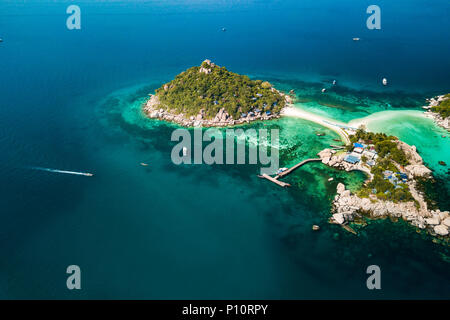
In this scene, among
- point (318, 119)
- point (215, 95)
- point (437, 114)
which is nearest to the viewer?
point (437, 114)

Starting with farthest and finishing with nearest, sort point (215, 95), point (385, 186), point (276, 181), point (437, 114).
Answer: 1. point (215, 95)
2. point (437, 114)
3. point (276, 181)
4. point (385, 186)

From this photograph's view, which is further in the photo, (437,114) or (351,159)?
(437,114)

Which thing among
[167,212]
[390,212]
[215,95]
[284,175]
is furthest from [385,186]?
[215,95]

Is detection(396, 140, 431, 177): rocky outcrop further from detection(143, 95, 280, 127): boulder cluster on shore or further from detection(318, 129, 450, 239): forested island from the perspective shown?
detection(143, 95, 280, 127): boulder cluster on shore

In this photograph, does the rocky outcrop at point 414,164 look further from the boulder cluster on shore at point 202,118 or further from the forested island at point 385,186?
the boulder cluster on shore at point 202,118

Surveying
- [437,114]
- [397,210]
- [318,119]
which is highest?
[437,114]

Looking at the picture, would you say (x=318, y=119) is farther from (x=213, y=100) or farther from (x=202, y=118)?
(x=202, y=118)

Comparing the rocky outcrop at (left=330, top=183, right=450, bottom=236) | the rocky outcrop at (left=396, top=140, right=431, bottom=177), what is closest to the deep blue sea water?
the rocky outcrop at (left=330, top=183, right=450, bottom=236)
